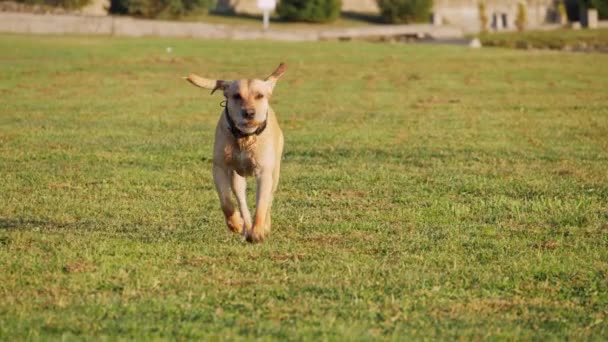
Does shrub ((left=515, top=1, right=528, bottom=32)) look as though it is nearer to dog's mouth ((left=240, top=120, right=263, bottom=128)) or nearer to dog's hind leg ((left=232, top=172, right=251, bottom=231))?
dog's hind leg ((left=232, top=172, right=251, bottom=231))

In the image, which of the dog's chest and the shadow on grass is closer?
the dog's chest

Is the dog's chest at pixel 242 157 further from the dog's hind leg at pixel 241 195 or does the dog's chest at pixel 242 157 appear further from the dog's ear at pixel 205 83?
the dog's ear at pixel 205 83

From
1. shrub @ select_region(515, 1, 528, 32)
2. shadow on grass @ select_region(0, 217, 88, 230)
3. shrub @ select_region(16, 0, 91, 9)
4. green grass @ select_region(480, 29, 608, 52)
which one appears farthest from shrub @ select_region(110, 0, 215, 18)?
shadow on grass @ select_region(0, 217, 88, 230)

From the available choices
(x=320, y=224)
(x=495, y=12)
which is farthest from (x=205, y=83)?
(x=495, y=12)

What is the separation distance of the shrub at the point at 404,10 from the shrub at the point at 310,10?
402 cm

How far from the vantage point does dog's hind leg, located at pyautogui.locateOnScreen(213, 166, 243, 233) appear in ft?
29.3

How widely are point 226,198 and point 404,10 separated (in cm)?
5618

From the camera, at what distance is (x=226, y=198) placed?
8.92 metres

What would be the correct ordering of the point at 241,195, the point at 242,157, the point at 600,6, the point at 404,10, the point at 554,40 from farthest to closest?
the point at 600,6 < the point at 404,10 < the point at 554,40 < the point at 241,195 < the point at 242,157

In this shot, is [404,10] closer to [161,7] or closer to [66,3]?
[161,7]

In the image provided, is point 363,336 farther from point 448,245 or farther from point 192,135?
point 192,135

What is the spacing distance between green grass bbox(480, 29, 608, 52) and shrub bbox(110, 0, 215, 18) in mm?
12022

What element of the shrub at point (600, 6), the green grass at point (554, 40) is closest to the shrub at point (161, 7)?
the green grass at point (554, 40)

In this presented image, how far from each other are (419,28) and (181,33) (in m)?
14.9
